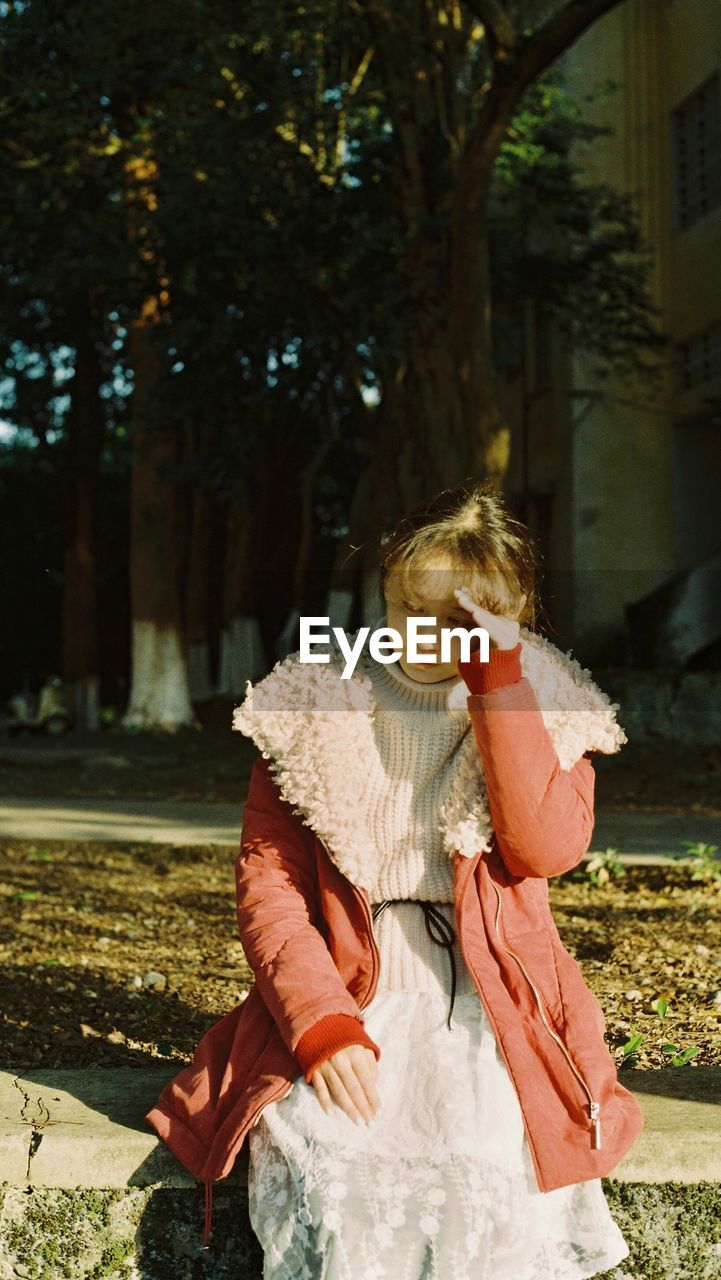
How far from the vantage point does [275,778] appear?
2.68 metres

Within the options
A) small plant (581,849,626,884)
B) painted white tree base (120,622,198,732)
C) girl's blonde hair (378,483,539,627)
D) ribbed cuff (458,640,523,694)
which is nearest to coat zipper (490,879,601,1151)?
ribbed cuff (458,640,523,694)

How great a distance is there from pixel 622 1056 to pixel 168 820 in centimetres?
588

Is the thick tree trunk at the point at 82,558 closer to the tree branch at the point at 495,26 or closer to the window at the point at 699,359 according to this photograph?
the window at the point at 699,359

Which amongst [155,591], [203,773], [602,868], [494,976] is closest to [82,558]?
[155,591]

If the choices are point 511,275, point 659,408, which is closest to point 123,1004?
point 511,275

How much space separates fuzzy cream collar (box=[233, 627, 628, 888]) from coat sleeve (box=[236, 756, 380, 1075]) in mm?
61

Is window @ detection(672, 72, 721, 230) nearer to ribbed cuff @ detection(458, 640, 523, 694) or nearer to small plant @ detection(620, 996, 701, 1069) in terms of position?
small plant @ detection(620, 996, 701, 1069)

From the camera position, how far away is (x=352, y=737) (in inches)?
104

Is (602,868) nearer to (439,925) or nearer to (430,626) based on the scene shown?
(439,925)

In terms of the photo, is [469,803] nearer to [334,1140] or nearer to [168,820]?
[334,1140]

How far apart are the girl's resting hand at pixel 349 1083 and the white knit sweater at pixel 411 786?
316 mm

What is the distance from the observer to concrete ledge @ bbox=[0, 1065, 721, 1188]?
2.64 meters

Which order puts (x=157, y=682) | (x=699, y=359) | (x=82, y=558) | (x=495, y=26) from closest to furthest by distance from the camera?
(x=495, y=26) → (x=699, y=359) → (x=157, y=682) → (x=82, y=558)

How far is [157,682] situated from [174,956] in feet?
52.8
